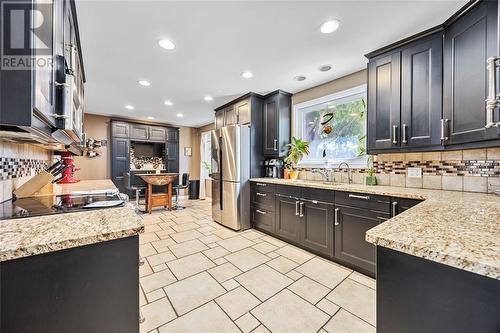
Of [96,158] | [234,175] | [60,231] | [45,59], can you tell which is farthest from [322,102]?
[96,158]

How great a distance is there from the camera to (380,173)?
254 cm

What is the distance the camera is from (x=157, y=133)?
6.28 m

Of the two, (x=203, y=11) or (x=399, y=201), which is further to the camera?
(x=399, y=201)

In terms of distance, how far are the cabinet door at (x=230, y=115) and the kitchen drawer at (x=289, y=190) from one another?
1718mm

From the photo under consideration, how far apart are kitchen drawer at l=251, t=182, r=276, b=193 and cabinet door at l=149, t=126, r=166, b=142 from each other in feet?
13.7

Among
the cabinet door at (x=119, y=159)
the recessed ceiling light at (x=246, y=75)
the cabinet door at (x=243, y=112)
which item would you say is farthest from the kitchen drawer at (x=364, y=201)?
the cabinet door at (x=119, y=159)

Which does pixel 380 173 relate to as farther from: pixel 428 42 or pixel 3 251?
pixel 3 251

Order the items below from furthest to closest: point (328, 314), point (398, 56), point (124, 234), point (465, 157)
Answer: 1. point (398, 56)
2. point (465, 157)
3. point (328, 314)
4. point (124, 234)

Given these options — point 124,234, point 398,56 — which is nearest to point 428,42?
point 398,56

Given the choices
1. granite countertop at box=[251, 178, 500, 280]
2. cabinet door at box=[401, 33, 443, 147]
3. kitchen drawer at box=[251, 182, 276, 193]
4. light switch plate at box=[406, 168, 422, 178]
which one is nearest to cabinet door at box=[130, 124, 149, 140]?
kitchen drawer at box=[251, 182, 276, 193]

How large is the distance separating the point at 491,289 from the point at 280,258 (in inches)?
80.2

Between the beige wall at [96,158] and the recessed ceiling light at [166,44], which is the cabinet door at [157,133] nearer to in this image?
the beige wall at [96,158]

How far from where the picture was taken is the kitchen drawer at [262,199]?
316cm

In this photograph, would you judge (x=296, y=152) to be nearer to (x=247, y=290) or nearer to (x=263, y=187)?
(x=263, y=187)
